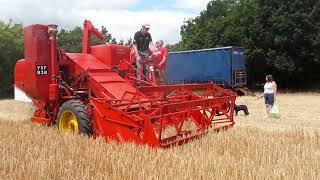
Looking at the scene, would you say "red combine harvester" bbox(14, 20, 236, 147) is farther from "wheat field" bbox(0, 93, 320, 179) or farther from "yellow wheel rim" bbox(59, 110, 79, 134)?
"wheat field" bbox(0, 93, 320, 179)

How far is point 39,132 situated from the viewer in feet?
28.5

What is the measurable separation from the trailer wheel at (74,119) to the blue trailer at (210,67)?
1603cm

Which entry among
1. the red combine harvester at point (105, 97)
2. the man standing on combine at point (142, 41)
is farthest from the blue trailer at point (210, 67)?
the red combine harvester at point (105, 97)

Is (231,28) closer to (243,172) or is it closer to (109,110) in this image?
(109,110)

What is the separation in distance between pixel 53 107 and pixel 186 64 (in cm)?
1885

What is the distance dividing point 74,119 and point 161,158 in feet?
9.13

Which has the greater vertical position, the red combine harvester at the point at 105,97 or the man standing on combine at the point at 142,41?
the man standing on combine at the point at 142,41

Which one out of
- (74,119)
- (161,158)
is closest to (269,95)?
(74,119)

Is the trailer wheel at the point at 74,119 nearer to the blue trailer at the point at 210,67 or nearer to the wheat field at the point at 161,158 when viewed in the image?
the wheat field at the point at 161,158

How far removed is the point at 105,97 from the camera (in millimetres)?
8617

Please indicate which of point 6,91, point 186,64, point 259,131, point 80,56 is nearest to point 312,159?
point 259,131

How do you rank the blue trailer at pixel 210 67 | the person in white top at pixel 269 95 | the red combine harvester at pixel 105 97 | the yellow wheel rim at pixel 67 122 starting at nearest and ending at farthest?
the red combine harvester at pixel 105 97 → the yellow wheel rim at pixel 67 122 → the person in white top at pixel 269 95 → the blue trailer at pixel 210 67

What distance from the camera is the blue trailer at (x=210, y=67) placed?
2533cm

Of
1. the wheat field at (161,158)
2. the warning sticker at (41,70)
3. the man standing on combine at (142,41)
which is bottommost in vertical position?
the wheat field at (161,158)
